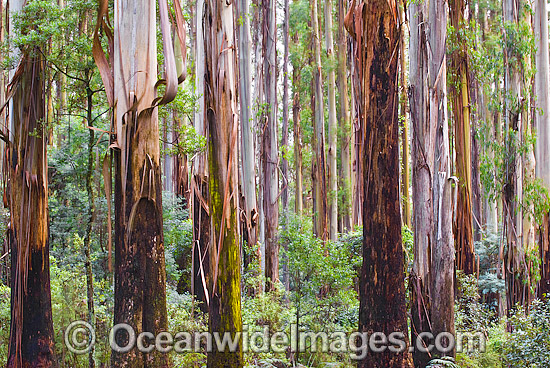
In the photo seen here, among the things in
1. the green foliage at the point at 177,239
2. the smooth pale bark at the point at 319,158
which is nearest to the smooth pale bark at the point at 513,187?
the green foliage at the point at 177,239

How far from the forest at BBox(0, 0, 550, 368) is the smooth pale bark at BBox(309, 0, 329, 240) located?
4597 millimetres

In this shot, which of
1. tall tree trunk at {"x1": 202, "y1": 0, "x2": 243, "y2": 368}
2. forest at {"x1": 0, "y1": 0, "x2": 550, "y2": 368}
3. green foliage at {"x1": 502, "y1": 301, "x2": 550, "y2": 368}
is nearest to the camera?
forest at {"x1": 0, "y1": 0, "x2": 550, "y2": 368}

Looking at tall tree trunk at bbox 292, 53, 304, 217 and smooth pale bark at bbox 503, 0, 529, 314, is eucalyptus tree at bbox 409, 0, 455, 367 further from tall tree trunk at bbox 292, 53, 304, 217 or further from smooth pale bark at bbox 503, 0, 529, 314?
tall tree trunk at bbox 292, 53, 304, 217

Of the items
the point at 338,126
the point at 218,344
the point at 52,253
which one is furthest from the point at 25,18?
the point at 338,126

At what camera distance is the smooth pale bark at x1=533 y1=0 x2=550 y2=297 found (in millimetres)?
10117

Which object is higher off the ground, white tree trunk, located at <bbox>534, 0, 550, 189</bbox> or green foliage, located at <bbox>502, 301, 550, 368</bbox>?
white tree trunk, located at <bbox>534, 0, 550, 189</bbox>

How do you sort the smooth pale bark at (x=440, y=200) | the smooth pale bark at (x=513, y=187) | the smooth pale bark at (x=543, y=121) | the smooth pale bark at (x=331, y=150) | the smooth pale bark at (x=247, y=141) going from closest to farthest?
the smooth pale bark at (x=440, y=200)
the smooth pale bark at (x=513, y=187)
the smooth pale bark at (x=247, y=141)
the smooth pale bark at (x=543, y=121)
the smooth pale bark at (x=331, y=150)

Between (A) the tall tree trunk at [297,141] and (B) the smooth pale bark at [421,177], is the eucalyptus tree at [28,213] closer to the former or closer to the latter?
(B) the smooth pale bark at [421,177]

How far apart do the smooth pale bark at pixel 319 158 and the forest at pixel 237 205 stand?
460cm

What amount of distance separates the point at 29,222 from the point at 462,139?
7.38m

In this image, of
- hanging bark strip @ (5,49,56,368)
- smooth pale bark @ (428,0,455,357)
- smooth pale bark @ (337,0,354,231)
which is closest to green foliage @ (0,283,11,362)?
hanging bark strip @ (5,49,56,368)
